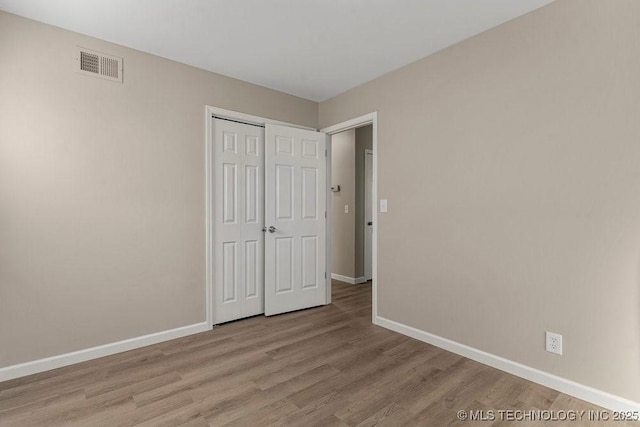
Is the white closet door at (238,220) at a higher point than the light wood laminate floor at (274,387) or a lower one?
higher

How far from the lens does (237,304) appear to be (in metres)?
3.40

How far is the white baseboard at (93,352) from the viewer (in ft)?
7.44

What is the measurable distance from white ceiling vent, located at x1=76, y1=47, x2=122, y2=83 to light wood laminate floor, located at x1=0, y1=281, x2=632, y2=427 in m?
2.29

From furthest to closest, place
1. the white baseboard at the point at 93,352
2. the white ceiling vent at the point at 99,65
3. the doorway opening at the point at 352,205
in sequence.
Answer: the doorway opening at the point at 352,205 → the white ceiling vent at the point at 99,65 → the white baseboard at the point at 93,352

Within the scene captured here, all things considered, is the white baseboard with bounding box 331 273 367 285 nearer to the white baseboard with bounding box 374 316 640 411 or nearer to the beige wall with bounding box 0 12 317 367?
the white baseboard with bounding box 374 316 640 411

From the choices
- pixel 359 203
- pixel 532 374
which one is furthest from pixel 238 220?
pixel 532 374

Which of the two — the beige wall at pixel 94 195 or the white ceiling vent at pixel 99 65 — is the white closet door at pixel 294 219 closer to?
the beige wall at pixel 94 195

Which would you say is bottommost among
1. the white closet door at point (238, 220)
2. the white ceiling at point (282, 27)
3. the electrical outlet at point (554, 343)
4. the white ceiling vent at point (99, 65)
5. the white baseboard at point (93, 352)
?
the white baseboard at point (93, 352)

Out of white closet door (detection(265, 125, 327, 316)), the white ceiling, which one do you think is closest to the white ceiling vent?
the white ceiling

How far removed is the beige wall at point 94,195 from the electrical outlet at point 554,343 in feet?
9.38

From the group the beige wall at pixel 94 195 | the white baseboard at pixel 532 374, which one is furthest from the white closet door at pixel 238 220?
the white baseboard at pixel 532 374

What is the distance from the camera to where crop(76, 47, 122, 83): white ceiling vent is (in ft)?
8.27

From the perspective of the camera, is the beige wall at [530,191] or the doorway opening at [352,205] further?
the doorway opening at [352,205]

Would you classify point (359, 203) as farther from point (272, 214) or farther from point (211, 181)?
point (211, 181)
